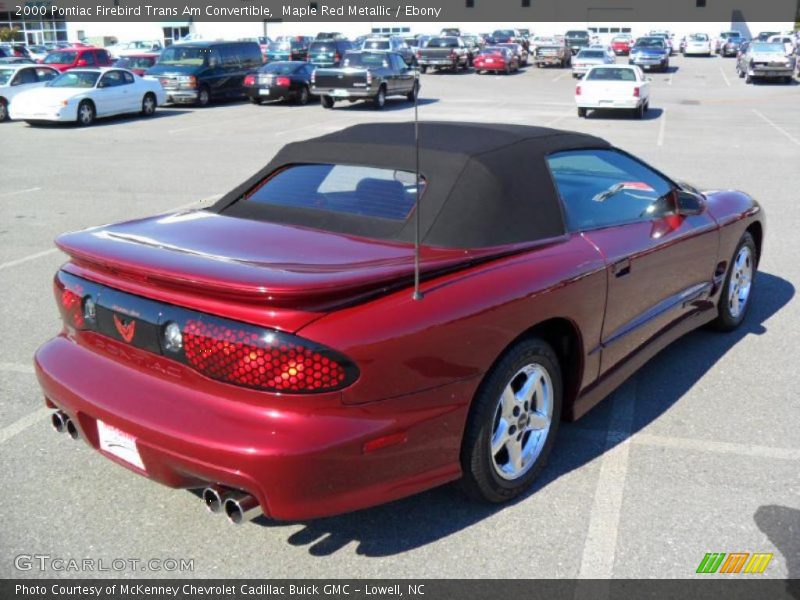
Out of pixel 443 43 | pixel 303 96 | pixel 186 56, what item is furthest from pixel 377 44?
pixel 186 56

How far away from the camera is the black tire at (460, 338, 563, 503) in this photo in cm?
314

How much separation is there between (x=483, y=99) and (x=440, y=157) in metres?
24.4

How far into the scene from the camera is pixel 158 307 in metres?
2.96

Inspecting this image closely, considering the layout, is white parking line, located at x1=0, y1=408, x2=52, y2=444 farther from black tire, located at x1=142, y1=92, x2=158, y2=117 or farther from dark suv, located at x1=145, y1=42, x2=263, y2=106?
dark suv, located at x1=145, y1=42, x2=263, y2=106

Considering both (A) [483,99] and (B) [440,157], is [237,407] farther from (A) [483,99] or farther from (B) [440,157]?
(A) [483,99]

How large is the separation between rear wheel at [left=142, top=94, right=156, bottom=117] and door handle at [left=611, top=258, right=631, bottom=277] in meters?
20.5

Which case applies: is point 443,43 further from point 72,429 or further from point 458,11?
point 458,11

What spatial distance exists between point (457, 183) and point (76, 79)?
19.6 metres

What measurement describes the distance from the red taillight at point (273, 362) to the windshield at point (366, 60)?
22.6 meters

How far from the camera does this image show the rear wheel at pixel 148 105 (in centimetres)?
2212

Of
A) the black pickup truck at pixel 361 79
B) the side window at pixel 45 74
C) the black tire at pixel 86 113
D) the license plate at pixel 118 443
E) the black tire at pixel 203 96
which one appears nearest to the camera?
the license plate at pixel 118 443

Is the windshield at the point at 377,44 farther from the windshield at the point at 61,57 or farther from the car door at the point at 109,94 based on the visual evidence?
the car door at the point at 109,94

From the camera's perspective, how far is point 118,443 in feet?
9.91

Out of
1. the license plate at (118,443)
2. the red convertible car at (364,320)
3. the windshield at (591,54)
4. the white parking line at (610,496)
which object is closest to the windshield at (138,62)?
the windshield at (591,54)
